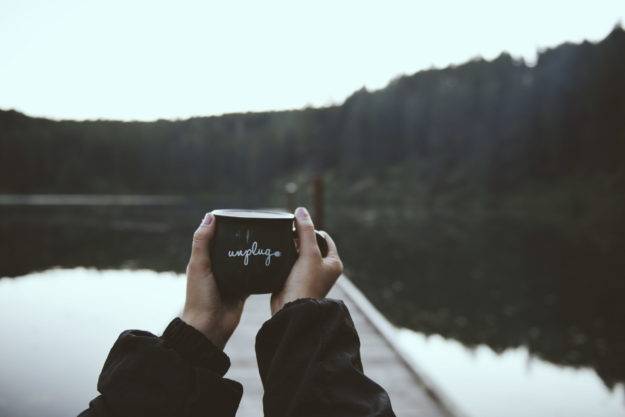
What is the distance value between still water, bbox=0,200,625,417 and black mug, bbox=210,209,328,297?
6.31 ft

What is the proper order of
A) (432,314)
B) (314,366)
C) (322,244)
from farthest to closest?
1. (432,314)
2. (322,244)
3. (314,366)

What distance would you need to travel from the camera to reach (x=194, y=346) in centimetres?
99

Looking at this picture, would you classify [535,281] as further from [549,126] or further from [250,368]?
[549,126]

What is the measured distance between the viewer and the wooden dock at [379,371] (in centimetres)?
258

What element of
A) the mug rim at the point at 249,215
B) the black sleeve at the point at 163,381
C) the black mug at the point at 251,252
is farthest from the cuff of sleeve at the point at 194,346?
the mug rim at the point at 249,215

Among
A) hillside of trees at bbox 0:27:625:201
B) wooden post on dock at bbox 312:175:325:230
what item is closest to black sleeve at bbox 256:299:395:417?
wooden post on dock at bbox 312:175:325:230

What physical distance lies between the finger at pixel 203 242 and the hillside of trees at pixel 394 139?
49.6m

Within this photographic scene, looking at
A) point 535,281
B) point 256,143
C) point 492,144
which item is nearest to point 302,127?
point 256,143

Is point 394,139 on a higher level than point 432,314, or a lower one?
higher

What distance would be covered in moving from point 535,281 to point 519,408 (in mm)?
8486

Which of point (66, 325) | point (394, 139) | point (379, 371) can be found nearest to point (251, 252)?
point (379, 371)

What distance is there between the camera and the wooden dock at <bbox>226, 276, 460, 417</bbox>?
8.47ft

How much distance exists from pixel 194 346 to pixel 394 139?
2928 inches

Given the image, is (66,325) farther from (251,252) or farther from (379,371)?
(251,252)
